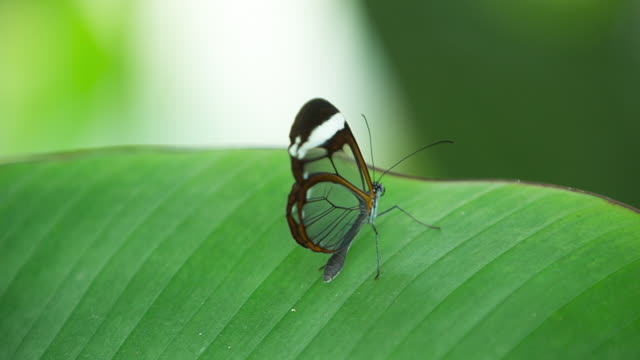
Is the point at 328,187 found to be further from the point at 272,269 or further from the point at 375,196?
the point at 272,269

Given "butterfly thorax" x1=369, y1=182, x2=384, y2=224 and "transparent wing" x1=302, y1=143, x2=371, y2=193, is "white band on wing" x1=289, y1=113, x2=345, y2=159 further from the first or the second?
"butterfly thorax" x1=369, y1=182, x2=384, y2=224

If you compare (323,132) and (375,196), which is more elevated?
(323,132)

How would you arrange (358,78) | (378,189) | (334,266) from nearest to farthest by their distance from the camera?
(334,266) < (378,189) < (358,78)

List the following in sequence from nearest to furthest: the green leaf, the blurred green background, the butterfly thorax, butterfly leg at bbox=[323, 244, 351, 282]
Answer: the green leaf
butterfly leg at bbox=[323, 244, 351, 282]
the butterfly thorax
the blurred green background

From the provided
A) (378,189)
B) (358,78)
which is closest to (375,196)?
(378,189)

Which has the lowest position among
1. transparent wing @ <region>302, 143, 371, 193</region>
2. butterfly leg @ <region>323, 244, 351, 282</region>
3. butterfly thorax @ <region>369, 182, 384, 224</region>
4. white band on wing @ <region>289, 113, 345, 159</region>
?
butterfly leg @ <region>323, 244, 351, 282</region>

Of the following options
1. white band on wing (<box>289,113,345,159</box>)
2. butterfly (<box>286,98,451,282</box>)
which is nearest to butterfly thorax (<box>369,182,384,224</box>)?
butterfly (<box>286,98,451,282</box>)

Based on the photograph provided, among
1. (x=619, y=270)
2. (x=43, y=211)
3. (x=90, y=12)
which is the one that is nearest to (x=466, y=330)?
(x=619, y=270)
